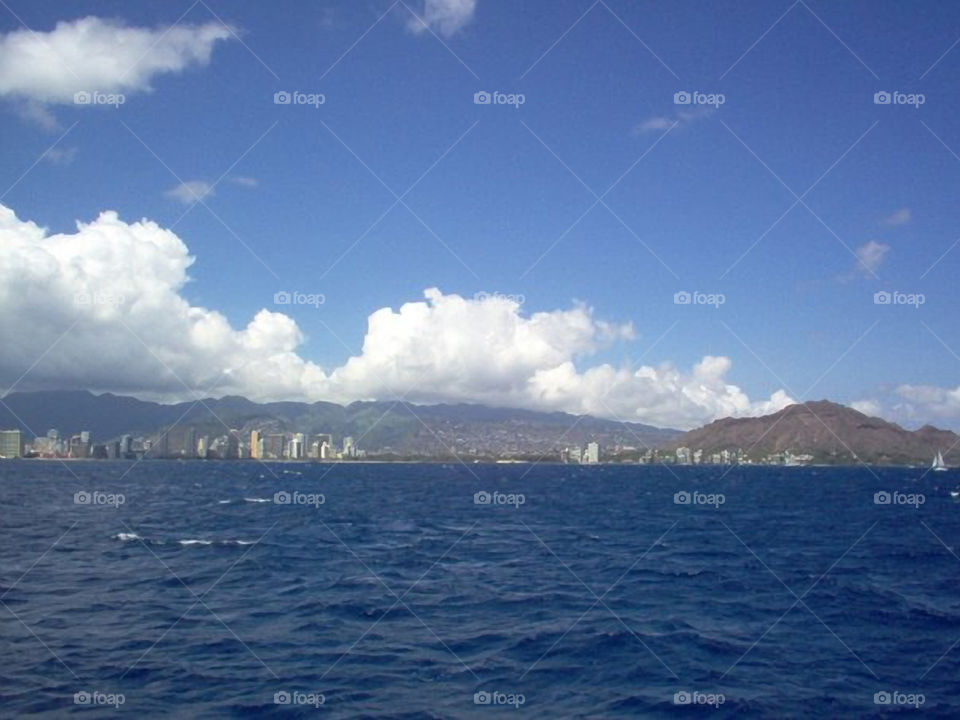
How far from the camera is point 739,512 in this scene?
83250mm

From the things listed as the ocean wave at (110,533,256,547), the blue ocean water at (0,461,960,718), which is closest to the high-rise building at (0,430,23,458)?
the blue ocean water at (0,461,960,718)

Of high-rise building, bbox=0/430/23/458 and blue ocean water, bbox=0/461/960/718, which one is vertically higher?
high-rise building, bbox=0/430/23/458

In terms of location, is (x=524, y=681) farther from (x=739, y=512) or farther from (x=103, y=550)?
(x=739, y=512)

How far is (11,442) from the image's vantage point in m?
152

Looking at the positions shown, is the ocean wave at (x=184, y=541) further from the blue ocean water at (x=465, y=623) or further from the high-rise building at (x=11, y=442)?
the high-rise building at (x=11, y=442)

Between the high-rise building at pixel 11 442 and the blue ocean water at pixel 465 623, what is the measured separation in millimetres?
105438

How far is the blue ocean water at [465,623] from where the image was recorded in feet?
64.7

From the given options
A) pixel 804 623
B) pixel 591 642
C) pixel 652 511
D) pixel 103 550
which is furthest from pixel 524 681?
pixel 652 511

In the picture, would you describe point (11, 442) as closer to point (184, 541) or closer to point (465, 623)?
point (184, 541)

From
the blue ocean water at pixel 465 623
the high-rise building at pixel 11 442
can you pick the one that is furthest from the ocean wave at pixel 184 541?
the high-rise building at pixel 11 442

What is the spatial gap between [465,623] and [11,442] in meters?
154

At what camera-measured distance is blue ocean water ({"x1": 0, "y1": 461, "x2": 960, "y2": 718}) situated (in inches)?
777

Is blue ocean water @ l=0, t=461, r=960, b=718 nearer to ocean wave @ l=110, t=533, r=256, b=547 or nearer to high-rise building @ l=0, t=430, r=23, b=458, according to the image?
ocean wave @ l=110, t=533, r=256, b=547

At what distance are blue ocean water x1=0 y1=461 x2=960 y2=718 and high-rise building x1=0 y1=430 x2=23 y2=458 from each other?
10544 centimetres
